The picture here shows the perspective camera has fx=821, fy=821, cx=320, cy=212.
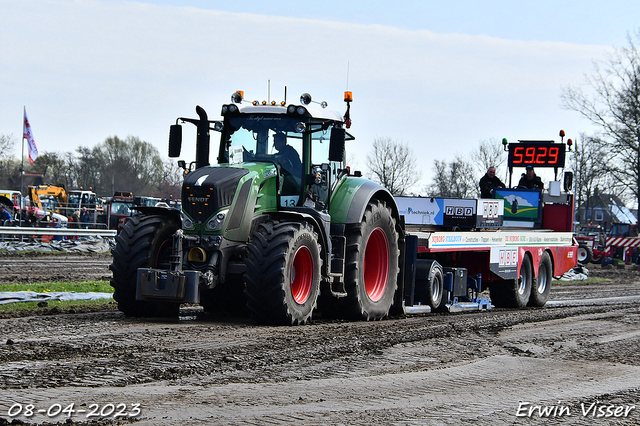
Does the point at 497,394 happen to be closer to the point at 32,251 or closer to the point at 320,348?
the point at 320,348

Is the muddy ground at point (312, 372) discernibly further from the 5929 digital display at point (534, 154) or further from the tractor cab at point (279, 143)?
the 5929 digital display at point (534, 154)

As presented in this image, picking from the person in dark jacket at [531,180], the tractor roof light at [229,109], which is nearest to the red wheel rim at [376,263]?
the tractor roof light at [229,109]

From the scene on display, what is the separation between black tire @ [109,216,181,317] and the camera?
9.75 m

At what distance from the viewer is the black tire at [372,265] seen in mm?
10789

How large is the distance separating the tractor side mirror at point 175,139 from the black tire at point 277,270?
1.62 metres

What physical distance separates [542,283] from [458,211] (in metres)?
3.26

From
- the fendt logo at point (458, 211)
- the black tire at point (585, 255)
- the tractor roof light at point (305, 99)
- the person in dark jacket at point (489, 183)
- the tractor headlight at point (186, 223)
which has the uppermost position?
the tractor roof light at point (305, 99)

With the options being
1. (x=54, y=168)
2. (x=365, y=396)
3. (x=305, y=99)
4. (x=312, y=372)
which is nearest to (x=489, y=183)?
(x=305, y=99)

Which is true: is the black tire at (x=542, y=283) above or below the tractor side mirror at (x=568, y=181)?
below

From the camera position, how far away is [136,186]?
81.7 m

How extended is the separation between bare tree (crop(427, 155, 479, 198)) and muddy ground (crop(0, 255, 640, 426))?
50378mm

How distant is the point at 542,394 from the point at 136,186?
7807 cm

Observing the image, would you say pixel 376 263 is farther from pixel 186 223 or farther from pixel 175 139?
pixel 175 139

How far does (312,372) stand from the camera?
6.75 metres
